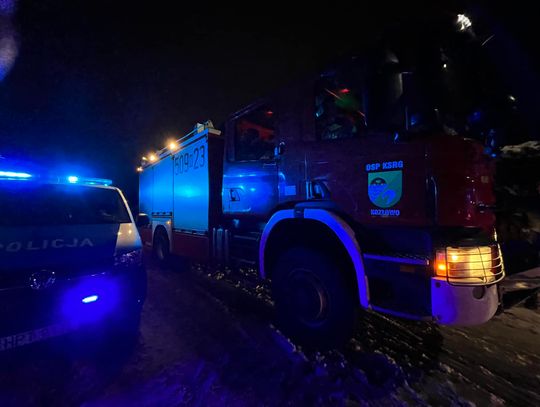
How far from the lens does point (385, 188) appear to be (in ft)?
8.09

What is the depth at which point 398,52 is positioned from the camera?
2383 millimetres

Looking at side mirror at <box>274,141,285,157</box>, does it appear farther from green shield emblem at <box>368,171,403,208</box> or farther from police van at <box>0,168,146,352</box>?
police van at <box>0,168,146,352</box>

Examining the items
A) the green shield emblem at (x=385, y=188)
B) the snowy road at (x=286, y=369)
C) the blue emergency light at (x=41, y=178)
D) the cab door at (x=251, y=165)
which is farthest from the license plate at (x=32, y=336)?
the green shield emblem at (x=385, y=188)

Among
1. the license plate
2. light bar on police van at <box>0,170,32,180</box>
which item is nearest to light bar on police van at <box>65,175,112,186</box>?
light bar on police van at <box>0,170,32,180</box>

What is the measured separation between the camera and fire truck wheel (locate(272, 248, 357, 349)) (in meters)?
2.74

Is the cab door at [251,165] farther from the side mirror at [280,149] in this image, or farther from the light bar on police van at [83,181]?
the light bar on police van at [83,181]

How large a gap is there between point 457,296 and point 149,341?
119 inches

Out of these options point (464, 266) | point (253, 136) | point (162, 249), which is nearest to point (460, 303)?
point (464, 266)

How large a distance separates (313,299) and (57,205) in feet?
10.2

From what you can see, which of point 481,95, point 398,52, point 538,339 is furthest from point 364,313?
point 398,52

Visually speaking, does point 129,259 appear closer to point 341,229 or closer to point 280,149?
point 280,149

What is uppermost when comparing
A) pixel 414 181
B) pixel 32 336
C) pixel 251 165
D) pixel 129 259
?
pixel 251 165

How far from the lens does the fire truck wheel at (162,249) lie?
22.9 ft

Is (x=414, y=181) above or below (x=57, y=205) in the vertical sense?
above
